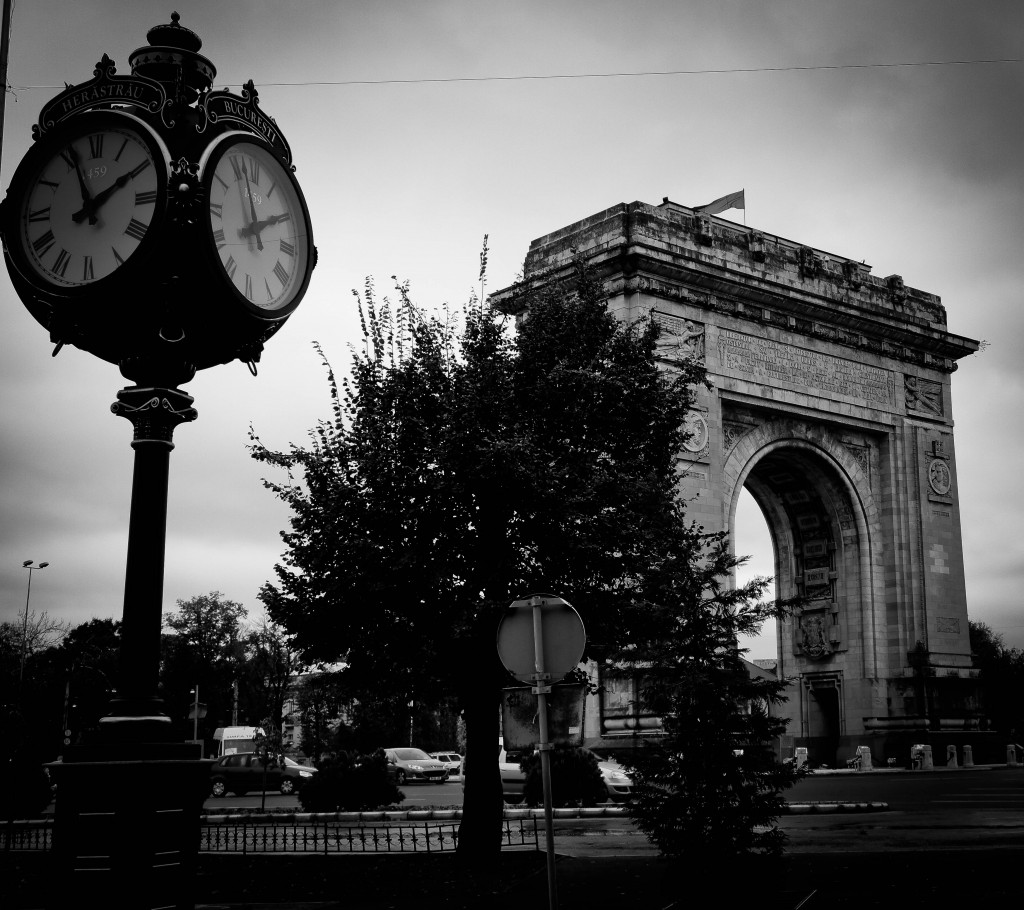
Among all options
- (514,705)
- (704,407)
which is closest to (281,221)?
(514,705)

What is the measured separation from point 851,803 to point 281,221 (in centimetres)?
2055

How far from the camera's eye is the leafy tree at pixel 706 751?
36.3 ft

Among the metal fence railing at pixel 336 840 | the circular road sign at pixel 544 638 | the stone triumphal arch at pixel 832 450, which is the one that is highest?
the stone triumphal arch at pixel 832 450

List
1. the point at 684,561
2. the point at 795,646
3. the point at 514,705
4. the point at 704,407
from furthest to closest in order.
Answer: the point at 795,646 → the point at 704,407 → the point at 684,561 → the point at 514,705

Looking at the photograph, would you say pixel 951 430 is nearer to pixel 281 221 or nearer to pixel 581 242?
pixel 581 242

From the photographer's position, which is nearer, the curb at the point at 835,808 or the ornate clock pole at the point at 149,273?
the ornate clock pole at the point at 149,273

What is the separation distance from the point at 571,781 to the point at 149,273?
2168cm

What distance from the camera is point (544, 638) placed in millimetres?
8836

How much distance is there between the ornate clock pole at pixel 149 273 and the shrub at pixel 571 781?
66.7 ft

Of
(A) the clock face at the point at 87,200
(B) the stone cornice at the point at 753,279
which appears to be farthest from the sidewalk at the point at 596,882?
(B) the stone cornice at the point at 753,279

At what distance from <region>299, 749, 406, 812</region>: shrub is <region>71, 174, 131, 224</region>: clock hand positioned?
21.5m

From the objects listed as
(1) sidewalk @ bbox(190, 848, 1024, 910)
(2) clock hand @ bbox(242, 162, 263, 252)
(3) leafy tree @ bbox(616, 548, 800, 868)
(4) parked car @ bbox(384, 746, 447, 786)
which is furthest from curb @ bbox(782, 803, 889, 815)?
(4) parked car @ bbox(384, 746, 447, 786)

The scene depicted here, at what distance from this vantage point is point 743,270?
121ft

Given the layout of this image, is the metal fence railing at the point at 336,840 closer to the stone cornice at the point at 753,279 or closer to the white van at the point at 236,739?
the stone cornice at the point at 753,279
